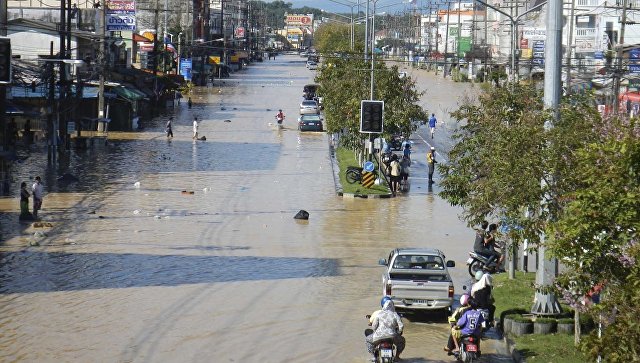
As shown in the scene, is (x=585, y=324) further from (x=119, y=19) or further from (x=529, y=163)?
(x=119, y=19)

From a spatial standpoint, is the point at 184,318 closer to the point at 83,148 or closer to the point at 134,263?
the point at 134,263

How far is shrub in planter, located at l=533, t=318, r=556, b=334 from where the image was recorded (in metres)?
18.7

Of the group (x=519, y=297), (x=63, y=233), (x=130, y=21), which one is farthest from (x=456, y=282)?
(x=130, y=21)

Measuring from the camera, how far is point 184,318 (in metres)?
20.2

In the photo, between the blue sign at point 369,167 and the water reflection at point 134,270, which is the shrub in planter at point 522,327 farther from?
the blue sign at point 369,167

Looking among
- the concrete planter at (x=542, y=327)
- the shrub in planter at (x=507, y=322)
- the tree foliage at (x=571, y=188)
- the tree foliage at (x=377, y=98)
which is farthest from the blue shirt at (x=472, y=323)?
the tree foliage at (x=377, y=98)

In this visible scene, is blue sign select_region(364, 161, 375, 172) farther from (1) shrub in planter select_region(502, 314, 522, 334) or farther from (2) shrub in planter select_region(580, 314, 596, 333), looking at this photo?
(2) shrub in planter select_region(580, 314, 596, 333)

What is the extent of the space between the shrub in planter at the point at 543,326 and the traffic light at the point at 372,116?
891 inches

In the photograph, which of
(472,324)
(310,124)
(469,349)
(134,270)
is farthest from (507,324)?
(310,124)

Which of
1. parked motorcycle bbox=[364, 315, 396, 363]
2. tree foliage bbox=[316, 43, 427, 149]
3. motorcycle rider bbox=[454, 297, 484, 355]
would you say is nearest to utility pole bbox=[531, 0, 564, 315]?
motorcycle rider bbox=[454, 297, 484, 355]

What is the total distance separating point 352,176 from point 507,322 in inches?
911

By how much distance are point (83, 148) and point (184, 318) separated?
34.1 m

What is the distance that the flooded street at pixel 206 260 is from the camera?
1852cm

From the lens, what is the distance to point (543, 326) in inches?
738
